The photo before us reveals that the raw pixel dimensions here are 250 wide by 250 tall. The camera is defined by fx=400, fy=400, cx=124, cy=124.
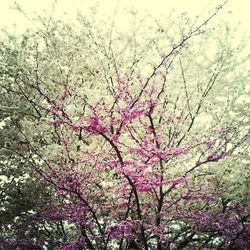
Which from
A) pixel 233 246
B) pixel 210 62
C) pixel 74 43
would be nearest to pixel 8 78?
pixel 74 43

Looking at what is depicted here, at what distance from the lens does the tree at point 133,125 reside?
5.89 metres

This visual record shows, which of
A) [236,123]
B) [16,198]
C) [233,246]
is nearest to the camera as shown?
[236,123]

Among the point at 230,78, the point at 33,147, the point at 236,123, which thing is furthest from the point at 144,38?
the point at 33,147

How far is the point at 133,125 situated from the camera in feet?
21.3

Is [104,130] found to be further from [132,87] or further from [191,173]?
[191,173]

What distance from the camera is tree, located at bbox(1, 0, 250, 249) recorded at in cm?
589

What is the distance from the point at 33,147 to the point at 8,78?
74.4 inches

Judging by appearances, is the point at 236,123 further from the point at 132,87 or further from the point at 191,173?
the point at 132,87

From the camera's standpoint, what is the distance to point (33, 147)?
611 cm

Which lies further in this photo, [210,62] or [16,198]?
[16,198]

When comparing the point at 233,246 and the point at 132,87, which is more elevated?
the point at 132,87

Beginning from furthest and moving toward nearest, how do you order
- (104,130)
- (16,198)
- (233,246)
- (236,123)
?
(16,198) < (233,246) < (236,123) < (104,130)

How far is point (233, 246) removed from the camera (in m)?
7.29

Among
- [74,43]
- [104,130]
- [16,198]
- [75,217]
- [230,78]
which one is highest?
[74,43]
